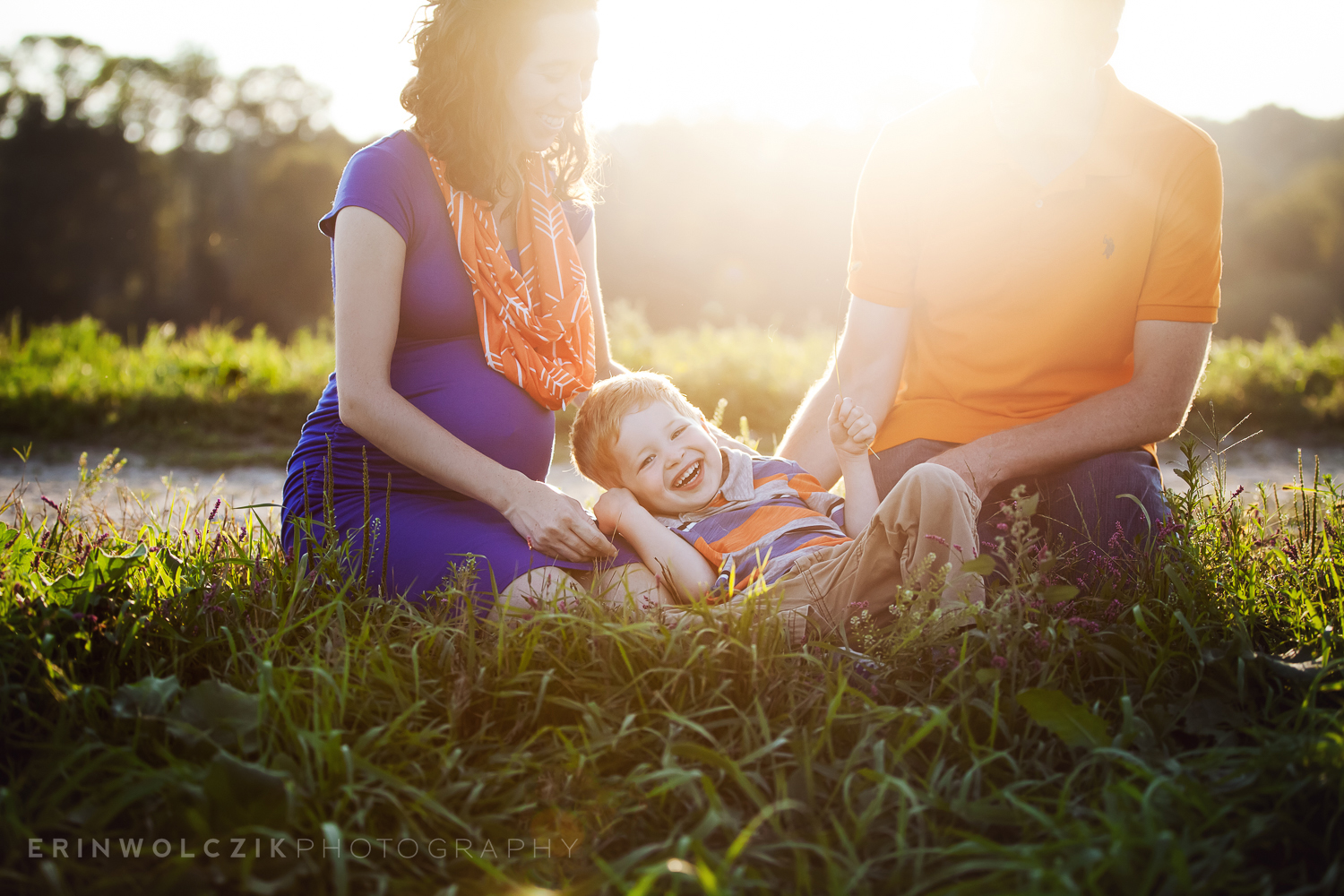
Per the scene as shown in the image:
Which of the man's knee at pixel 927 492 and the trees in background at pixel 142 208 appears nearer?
the man's knee at pixel 927 492

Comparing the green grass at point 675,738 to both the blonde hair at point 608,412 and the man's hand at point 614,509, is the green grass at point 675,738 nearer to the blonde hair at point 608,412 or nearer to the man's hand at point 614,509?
the man's hand at point 614,509

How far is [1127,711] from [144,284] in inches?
1130

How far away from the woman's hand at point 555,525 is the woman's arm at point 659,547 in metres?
0.11

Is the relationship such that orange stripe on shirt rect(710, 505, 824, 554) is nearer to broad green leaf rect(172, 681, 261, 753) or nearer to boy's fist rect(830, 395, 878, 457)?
boy's fist rect(830, 395, 878, 457)

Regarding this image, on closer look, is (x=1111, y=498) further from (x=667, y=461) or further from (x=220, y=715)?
(x=220, y=715)

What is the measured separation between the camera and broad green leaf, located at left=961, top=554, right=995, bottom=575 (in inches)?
63.3

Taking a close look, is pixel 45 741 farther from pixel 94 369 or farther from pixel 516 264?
pixel 94 369

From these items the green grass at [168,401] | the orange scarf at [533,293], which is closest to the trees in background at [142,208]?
the green grass at [168,401]

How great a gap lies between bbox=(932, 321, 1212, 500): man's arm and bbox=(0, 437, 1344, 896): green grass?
1.05 feet

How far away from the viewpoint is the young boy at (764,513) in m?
1.74

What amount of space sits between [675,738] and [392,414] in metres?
1.04

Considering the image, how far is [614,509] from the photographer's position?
7.23 ft

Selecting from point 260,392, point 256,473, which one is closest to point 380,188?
point 256,473

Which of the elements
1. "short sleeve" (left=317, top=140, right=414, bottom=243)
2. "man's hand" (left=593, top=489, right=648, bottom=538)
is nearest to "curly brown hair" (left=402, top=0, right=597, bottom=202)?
"short sleeve" (left=317, top=140, right=414, bottom=243)
